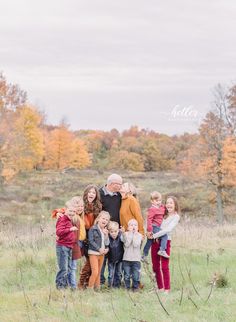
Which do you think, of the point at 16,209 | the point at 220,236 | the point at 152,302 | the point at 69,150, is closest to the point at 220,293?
the point at 152,302

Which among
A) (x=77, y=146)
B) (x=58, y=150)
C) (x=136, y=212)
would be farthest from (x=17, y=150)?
(x=136, y=212)

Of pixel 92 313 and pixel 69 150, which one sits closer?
pixel 92 313

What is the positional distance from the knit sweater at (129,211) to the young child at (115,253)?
0.78 feet

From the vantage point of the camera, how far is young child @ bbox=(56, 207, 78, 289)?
8.41m

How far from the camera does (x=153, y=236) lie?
8.75 metres

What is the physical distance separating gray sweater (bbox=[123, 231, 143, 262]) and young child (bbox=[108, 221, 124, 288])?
0.43 feet

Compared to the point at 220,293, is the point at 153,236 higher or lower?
higher

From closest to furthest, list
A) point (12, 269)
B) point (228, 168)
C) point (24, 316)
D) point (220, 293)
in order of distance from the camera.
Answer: point (24, 316), point (220, 293), point (12, 269), point (228, 168)

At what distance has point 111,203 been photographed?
8859 millimetres

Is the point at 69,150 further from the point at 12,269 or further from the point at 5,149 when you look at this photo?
the point at 12,269

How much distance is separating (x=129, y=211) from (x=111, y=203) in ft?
1.07

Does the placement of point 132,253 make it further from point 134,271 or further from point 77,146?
point 77,146

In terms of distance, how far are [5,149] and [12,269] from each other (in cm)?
2822

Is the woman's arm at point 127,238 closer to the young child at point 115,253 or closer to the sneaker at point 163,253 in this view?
the young child at point 115,253
